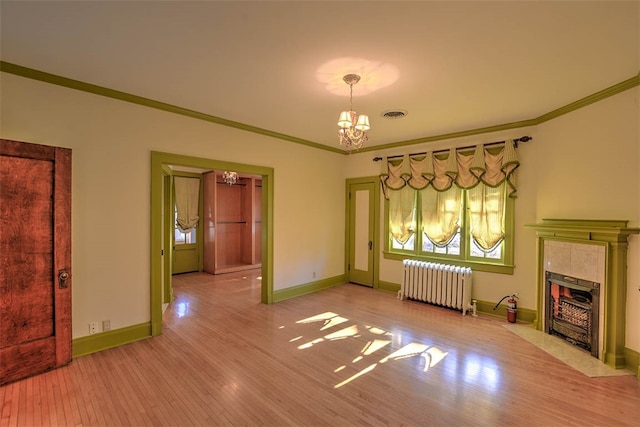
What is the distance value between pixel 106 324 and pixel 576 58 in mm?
5324

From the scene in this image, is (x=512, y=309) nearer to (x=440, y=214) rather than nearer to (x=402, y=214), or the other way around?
(x=440, y=214)

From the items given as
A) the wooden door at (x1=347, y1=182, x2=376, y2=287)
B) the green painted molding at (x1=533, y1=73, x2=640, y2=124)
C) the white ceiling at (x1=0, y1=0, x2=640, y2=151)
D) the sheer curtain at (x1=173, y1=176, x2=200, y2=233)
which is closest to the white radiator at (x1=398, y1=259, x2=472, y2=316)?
the wooden door at (x1=347, y1=182, x2=376, y2=287)

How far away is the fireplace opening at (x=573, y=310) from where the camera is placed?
3.23m

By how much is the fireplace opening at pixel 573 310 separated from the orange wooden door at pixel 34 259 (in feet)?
18.3

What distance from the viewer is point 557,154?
12.4ft

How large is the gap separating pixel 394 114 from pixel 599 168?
7.80 ft

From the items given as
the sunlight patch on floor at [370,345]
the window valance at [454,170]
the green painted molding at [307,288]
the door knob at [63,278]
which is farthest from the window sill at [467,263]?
the door knob at [63,278]

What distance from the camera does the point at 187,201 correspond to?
746cm

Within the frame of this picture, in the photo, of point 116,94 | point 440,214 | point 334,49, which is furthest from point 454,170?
point 116,94

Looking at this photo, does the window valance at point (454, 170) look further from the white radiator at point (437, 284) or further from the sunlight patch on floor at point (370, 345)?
the sunlight patch on floor at point (370, 345)

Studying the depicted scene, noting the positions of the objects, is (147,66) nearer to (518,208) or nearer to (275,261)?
(275,261)

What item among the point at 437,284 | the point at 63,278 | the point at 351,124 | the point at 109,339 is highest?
the point at 351,124

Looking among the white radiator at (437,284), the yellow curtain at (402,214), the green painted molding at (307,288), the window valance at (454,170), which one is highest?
the window valance at (454,170)

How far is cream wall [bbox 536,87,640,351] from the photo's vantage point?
9.64ft
